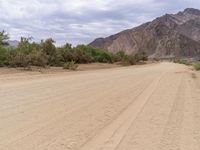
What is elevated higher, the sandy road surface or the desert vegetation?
the desert vegetation

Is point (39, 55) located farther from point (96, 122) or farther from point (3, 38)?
point (96, 122)

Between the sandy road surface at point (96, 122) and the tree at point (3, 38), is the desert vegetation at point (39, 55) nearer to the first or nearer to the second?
the tree at point (3, 38)

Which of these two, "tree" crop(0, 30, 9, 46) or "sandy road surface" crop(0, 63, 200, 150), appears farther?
"tree" crop(0, 30, 9, 46)

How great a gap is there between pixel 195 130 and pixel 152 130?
99 cm

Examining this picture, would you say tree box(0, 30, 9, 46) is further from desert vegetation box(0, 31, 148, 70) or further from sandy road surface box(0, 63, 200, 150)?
sandy road surface box(0, 63, 200, 150)

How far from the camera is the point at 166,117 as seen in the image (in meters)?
12.0

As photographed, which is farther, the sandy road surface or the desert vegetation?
the desert vegetation

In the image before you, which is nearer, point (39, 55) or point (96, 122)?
point (96, 122)

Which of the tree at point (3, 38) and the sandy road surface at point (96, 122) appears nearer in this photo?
the sandy road surface at point (96, 122)

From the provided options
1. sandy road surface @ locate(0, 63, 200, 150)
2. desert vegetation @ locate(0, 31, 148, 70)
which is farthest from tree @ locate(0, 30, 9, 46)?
sandy road surface @ locate(0, 63, 200, 150)

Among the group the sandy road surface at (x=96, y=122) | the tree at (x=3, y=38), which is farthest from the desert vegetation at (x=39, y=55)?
the sandy road surface at (x=96, y=122)

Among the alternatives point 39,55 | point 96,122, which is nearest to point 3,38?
point 39,55

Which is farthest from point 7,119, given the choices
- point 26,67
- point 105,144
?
point 26,67

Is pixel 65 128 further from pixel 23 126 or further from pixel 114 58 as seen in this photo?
pixel 114 58
